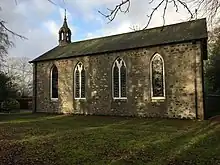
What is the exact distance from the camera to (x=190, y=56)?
1936 cm

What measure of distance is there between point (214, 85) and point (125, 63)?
44.6ft

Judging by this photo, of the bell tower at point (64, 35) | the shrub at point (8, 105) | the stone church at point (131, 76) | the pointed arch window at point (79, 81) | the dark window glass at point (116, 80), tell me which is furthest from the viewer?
the bell tower at point (64, 35)

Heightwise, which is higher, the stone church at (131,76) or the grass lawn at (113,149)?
the stone church at (131,76)

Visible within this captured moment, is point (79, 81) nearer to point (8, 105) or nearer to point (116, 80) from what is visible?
point (116, 80)

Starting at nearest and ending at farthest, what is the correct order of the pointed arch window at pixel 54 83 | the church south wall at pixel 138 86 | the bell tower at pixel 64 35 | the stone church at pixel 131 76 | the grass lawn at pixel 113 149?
the grass lawn at pixel 113 149
the church south wall at pixel 138 86
the stone church at pixel 131 76
the pointed arch window at pixel 54 83
the bell tower at pixel 64 35

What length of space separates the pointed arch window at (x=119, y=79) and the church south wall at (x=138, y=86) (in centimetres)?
35

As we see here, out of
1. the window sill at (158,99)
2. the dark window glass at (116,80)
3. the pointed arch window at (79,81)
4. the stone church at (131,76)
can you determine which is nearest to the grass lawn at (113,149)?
the stone church at (131,76)

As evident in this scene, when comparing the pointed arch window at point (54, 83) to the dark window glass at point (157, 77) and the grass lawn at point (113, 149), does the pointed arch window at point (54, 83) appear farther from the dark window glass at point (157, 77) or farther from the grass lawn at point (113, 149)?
the grass lawn at point (113, 149)

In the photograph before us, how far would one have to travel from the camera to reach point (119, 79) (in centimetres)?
2280

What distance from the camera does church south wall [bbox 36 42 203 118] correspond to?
19203mm

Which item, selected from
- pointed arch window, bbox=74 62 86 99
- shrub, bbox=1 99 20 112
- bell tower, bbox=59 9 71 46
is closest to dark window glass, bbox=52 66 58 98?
pointed arch window, bbox=74 62 86 99

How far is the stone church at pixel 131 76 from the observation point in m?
19.4

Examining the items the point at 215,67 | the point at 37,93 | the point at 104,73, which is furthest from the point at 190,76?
the point at 37,93

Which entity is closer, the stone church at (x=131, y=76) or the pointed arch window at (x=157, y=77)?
the stone church at (x=131, y=76)
